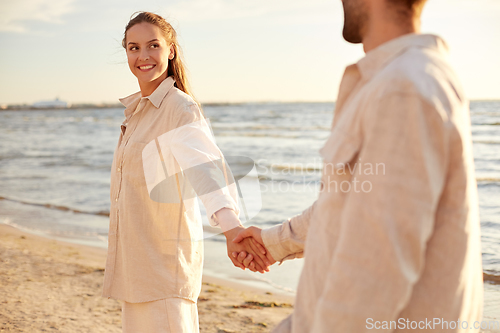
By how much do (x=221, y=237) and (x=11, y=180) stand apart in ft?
27.3

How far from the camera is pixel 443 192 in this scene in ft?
3.35

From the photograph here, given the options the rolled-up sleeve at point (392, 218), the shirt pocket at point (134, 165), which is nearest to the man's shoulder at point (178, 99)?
the shirt pocket at point (134, 165)

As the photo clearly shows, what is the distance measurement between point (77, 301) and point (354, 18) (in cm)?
419

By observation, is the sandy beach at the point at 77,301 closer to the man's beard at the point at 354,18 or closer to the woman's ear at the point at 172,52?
the woman's ear at the point at 172,52

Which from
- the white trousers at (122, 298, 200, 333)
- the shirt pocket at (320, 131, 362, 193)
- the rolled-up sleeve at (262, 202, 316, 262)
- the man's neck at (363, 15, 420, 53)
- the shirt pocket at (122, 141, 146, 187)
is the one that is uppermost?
the man's neck at (363, 15, 420, 53)

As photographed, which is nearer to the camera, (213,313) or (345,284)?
(345,284)

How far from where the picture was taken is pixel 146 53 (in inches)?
98.7

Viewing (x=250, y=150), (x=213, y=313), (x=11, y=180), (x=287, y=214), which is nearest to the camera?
(x=213, y=313)

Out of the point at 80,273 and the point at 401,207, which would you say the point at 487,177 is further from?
the point at 401,207

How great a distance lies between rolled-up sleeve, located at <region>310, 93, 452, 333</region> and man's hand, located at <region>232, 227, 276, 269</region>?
1.19 meters

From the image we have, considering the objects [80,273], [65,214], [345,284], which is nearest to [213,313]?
[80,273]

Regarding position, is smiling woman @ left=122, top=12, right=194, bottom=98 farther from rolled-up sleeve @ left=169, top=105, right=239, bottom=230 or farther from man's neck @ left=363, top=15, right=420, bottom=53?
man's neck @ left=363, top=15, right=420, bottom=53

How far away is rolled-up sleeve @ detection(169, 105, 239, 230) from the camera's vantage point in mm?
2164

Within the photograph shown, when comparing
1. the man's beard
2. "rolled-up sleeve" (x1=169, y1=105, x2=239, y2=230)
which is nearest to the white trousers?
"rolled-up sleeve" (x1=169, y1=105, x2=239, y2=230)
